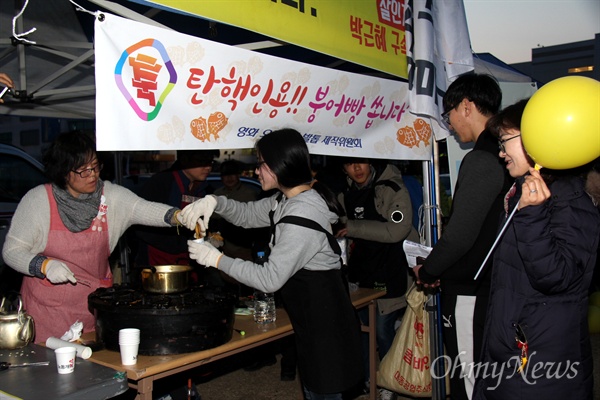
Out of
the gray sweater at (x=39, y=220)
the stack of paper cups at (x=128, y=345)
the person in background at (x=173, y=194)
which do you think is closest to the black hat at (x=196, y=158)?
the person in background at (x=173, y=194)

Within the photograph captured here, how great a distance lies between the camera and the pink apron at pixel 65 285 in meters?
2.88

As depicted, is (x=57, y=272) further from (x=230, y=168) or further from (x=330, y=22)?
(x=230, y=168)

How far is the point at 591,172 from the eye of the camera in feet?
7.07

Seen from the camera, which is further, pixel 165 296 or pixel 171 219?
pixel 171 219

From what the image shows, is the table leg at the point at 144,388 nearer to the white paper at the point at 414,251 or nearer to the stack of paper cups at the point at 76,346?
the stack of paper cups at the point at 76,346

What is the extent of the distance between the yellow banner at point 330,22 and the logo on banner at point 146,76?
0.65 feet

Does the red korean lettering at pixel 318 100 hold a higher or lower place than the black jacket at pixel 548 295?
higher

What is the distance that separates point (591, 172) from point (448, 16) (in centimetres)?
204

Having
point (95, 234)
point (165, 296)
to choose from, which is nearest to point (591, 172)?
point (165, 296)

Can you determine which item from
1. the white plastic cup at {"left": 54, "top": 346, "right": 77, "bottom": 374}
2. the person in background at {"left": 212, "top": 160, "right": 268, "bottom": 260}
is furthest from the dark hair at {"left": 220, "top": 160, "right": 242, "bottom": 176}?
the white plastic cup at {"left": 54, "top": 346, "right": 77, "bottom": 374}

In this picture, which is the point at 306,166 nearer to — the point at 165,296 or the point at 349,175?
the point at 165,296

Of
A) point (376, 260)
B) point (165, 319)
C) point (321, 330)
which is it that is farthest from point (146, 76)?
point (376, 260)

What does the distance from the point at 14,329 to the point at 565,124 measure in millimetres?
2412

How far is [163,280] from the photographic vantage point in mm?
2602
